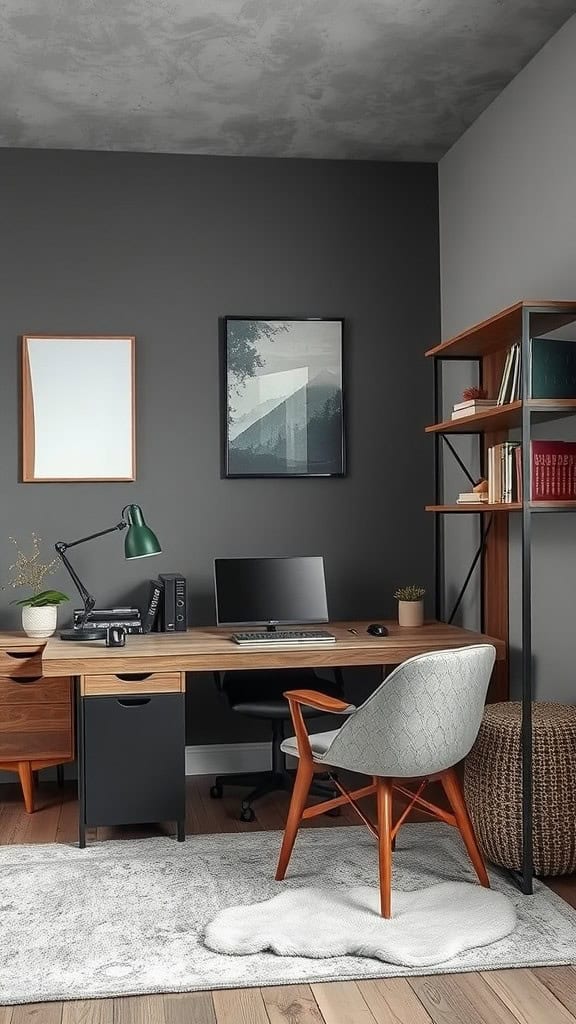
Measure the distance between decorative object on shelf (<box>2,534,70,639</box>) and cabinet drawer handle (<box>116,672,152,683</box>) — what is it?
2.06 ft

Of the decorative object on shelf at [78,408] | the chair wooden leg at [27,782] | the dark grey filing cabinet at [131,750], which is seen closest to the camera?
the dark grey filing cabinet at [131,750]

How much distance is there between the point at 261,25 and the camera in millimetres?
3551

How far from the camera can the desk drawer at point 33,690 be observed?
4.18 m

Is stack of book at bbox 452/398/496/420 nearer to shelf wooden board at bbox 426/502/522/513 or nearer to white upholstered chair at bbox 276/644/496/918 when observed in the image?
shelf wooden board at bbox 426/502/522/513

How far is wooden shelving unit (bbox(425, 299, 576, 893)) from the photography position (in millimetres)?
3227

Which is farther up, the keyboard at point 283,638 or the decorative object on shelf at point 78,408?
the decorative object on shelf at point 78,408

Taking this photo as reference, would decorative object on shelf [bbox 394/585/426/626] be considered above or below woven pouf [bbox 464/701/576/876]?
above

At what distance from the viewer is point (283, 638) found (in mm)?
4043

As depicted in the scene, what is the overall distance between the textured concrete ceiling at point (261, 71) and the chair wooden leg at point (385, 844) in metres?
2.51

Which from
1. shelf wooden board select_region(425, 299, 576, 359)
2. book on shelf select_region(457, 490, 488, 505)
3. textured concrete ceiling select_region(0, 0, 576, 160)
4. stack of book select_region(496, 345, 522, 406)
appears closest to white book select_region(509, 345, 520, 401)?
stack of book select_region(496, 345, 522, 406)

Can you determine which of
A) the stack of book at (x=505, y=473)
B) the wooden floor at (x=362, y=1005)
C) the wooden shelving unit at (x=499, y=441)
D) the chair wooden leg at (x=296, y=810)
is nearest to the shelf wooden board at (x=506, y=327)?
the wooden shelving unit at (x=499, y=441)

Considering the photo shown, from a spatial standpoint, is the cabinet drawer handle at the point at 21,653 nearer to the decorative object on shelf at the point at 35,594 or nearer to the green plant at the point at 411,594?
the decorative object on shelf at the point at 35,594

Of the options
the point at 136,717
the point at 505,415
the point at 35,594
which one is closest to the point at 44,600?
the point at 35,594

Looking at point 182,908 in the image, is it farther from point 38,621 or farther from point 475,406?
point 475,406
